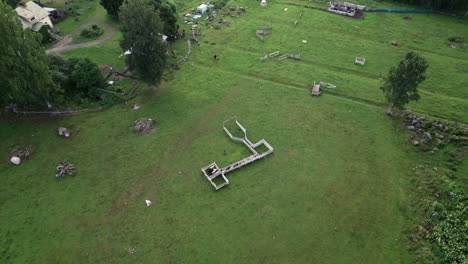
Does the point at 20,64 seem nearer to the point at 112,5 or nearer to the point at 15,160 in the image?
the point at 15,160

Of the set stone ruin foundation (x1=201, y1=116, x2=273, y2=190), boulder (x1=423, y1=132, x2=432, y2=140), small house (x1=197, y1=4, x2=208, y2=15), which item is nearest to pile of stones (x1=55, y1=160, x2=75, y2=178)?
stone ruin foundation (x1=201, y1=116, x2=273, y2=190)

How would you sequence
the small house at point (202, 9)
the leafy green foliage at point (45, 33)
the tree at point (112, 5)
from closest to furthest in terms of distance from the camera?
the leafy green foliage at point (45, 33) → the tree at point (112, 5) → the small house at point (202, 9)

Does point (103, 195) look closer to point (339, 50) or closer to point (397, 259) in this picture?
point (397, 259)

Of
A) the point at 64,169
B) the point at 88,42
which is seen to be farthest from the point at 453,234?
the point at 88,42

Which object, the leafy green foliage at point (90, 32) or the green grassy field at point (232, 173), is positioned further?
the leafy green foliage at point (90, 32)

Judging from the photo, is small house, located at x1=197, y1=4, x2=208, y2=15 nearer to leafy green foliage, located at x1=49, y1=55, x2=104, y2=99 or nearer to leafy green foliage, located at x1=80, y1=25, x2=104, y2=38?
leafy green foliage, located at x1=80, y1=25, x2=104, y2=38

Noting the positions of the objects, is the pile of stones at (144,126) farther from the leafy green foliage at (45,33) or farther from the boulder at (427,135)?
the boulder at (427,135)

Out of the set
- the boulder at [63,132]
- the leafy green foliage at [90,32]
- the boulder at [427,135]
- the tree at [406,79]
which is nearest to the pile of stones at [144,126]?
the boulder at [63,132]
